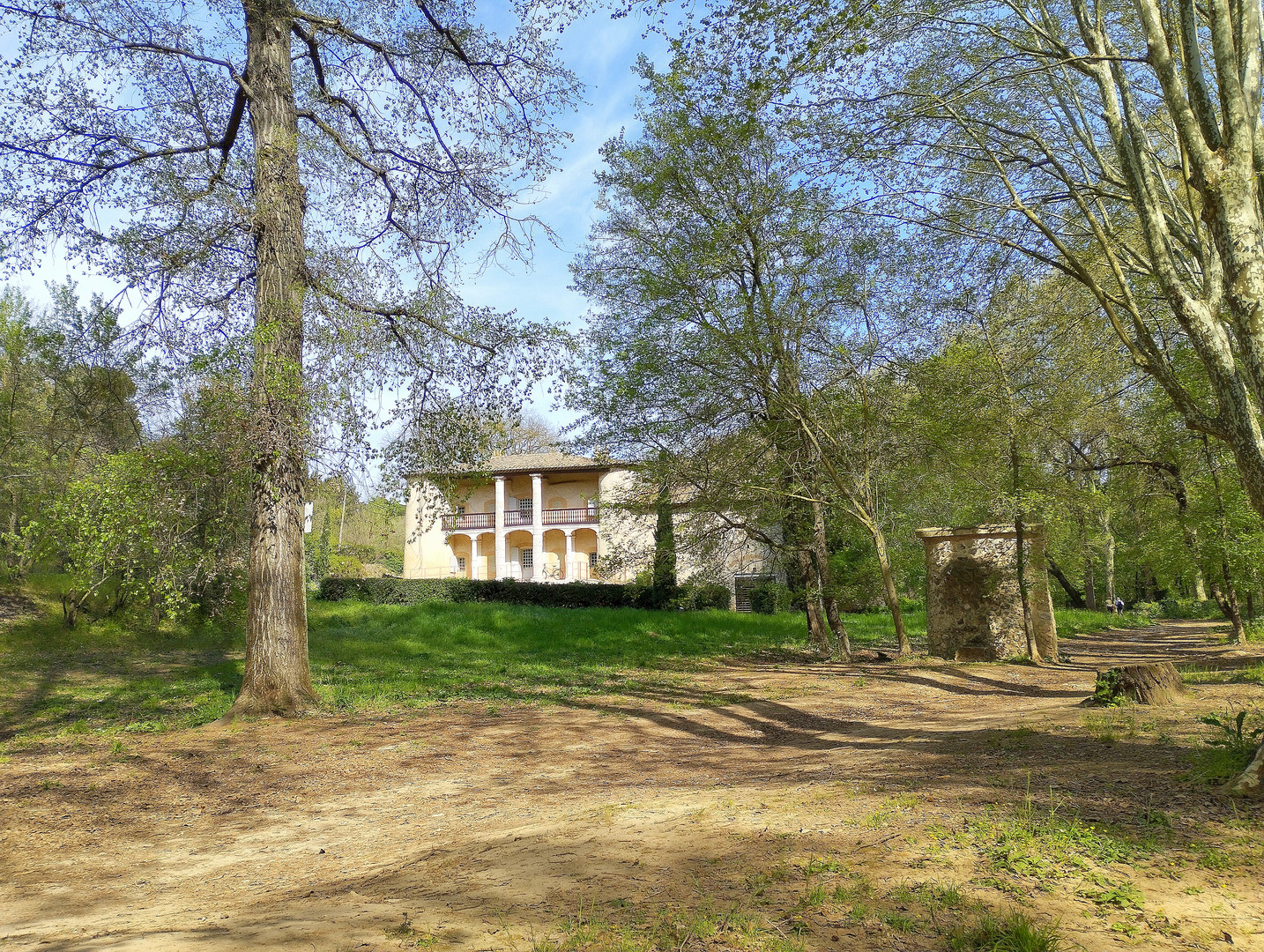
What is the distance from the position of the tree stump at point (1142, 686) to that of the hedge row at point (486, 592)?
17.9 metres

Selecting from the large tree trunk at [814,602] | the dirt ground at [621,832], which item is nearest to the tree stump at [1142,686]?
the dirt ground at [621,832]

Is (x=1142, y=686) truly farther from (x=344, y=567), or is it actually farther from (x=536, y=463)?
(x=536, y=463)

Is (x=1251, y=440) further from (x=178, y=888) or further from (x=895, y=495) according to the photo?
(x=895, y=495)

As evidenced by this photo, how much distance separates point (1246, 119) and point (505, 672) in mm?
11616

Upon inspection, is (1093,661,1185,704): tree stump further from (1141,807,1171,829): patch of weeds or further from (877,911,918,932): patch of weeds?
(877,911,918,932): patch of weeds

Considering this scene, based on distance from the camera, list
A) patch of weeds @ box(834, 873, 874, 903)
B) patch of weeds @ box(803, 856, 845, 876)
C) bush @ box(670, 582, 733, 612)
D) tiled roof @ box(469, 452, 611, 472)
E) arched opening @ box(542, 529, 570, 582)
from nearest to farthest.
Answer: patch of weeds @ box(834, 873, 874, 903) < patch of weeds @ box(803, 856, 845, 876) < bush @ box(670, 582, 733, 612) < tiled roof @ box(469, 452, 611, 472) < arched opening @ box(542, 529, 570, 582)

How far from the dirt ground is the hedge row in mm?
16423

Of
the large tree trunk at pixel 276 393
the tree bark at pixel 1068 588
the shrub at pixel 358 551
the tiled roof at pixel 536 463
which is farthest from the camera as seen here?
the tiled roof at pixel 536 463

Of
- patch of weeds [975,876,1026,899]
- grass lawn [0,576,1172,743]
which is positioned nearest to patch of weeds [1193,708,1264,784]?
patch of weeds [975,876,1026,899]

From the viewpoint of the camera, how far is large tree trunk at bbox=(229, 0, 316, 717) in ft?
26.8

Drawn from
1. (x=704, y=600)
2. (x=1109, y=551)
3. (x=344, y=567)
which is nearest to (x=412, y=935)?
(x=704, y=600)

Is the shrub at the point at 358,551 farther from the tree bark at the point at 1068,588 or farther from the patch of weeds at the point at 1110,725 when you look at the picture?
the patch of weeds at the point at 1110,725

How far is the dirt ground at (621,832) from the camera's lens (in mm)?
2916

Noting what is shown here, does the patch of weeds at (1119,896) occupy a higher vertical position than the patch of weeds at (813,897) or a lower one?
higher
